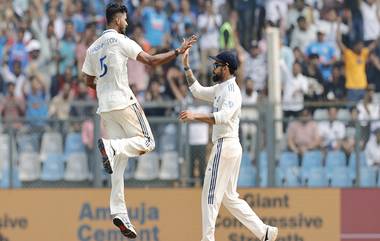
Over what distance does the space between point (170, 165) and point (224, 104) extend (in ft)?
13.0

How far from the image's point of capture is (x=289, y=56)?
2369 centimetres

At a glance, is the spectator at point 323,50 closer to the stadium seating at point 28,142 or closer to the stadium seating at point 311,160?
the stadium seating at point 311,160

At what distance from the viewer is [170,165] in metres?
20.3

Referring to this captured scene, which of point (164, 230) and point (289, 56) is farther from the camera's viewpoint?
point (289, 56)

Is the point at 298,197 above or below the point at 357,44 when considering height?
below

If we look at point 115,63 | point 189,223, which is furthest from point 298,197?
point 115,63

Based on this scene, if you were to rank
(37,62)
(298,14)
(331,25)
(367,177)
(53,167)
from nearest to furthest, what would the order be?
(367,177) < (53,167) < (37,62) < (331,25) < (298,14)

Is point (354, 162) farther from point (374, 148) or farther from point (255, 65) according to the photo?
point (255, 65)

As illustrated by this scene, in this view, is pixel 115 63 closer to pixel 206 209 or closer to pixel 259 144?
pixel 206 209

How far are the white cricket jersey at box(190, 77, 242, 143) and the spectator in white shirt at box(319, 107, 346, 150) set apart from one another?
366cm

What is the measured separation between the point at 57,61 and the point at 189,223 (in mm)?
5214

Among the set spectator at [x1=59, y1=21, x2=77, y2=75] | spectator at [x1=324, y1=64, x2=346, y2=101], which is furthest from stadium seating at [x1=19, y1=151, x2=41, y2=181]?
spectator at [x1=324, y1=64, x2=346, y2=101]

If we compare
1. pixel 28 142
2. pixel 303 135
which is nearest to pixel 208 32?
pixel 303 135

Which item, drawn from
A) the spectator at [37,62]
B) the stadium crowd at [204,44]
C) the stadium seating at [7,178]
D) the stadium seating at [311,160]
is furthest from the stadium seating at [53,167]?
the stadium seating at [311,160]
